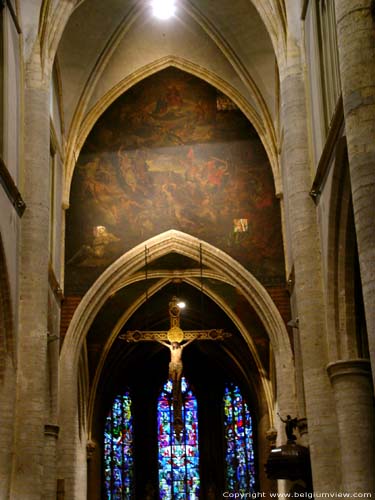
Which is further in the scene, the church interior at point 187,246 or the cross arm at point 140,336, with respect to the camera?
the cross arm at point 140,336

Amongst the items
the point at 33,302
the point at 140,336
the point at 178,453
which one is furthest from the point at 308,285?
the point at 178,453

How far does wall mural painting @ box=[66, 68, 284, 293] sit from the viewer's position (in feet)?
66.0

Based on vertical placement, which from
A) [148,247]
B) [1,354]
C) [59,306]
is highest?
[148,247]

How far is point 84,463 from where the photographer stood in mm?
24203

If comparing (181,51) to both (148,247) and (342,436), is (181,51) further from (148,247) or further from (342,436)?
(342,436)

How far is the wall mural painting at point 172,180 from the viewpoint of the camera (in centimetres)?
2012

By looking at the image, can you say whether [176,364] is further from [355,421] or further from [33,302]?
[355,421]

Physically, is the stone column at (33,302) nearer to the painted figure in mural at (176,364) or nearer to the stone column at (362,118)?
the stone column at (362,118)

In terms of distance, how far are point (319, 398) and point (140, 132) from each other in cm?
1001

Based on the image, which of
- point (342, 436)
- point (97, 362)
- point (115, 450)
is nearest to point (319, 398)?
point (342, 436)

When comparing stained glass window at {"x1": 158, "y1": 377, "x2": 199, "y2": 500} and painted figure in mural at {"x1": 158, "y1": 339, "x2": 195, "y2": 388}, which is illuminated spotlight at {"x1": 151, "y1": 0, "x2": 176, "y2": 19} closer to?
painted figure in mural at {"x1": 158, "y1": 339, "x2": 195, "y2": 388}

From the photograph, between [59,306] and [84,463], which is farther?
[84,463]

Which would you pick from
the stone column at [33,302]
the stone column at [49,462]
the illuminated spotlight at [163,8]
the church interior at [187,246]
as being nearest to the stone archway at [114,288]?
the church interior at [187,246]

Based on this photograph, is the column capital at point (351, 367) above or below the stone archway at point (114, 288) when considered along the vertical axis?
below
